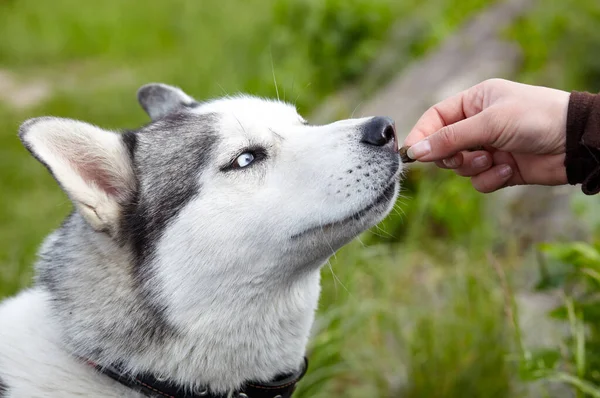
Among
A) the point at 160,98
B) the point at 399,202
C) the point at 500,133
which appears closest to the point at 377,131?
the point at 500,133

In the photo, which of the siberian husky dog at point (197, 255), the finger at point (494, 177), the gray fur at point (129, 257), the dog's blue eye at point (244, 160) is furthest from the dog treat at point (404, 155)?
the gray fur at point (129, 257)

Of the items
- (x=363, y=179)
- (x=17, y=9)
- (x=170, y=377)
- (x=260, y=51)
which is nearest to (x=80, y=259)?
(x=170, y=377)

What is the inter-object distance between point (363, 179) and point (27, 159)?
5962 mm

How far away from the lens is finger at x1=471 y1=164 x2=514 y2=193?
105 inches

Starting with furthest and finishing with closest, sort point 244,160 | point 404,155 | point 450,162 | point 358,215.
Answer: point 450,162 < point 404,155 < point 244,160 < point 358,215

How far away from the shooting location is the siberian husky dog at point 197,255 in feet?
7.24

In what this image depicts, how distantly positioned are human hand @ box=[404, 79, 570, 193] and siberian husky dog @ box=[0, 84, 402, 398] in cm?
25

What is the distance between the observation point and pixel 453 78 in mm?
6312

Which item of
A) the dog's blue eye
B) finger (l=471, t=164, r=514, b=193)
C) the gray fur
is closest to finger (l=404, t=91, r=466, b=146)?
finger (l=471, t=164, r=514, b=193)

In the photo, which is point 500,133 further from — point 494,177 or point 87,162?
point 87,162

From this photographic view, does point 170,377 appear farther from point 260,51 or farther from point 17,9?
point 17,9

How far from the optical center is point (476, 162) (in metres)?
2.66

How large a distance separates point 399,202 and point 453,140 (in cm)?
170

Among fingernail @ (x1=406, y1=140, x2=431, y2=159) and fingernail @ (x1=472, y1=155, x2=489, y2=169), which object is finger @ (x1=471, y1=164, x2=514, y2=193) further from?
fingernail @ (x1=406, y1=140, x2=431, y2=159)
